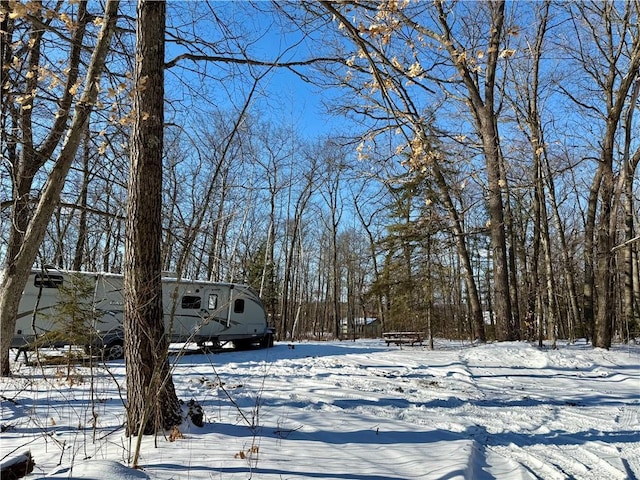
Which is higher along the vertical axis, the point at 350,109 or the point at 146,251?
the point at 350,109

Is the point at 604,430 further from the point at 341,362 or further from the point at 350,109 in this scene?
the point at 350,109

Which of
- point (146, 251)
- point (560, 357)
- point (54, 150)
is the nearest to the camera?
point (146, 251)

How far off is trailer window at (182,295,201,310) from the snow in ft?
15.7

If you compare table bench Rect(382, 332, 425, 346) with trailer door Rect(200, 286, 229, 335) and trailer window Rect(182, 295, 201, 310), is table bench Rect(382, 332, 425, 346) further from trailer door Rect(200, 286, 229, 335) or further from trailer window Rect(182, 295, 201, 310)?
trailer window Rect(182, 295, 201, 310)

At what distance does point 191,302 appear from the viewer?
13.3 meters

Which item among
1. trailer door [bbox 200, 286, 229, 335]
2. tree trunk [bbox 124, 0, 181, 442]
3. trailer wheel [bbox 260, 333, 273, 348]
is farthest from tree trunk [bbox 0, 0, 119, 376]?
trailer wheel [bbox 260, 333, 273, 348]

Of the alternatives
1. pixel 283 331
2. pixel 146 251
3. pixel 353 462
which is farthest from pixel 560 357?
pixel 283 331

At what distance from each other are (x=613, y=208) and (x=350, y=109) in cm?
720

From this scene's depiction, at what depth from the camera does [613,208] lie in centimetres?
1094

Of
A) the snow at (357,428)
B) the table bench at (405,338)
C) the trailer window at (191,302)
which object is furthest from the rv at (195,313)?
the table bench at (405,338)

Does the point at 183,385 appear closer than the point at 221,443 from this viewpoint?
No

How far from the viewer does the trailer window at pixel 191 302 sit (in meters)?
13.1

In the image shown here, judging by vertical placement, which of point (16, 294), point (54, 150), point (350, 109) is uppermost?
point (350, 109)

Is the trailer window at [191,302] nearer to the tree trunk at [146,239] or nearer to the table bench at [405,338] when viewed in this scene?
the table bench at [405,338]
